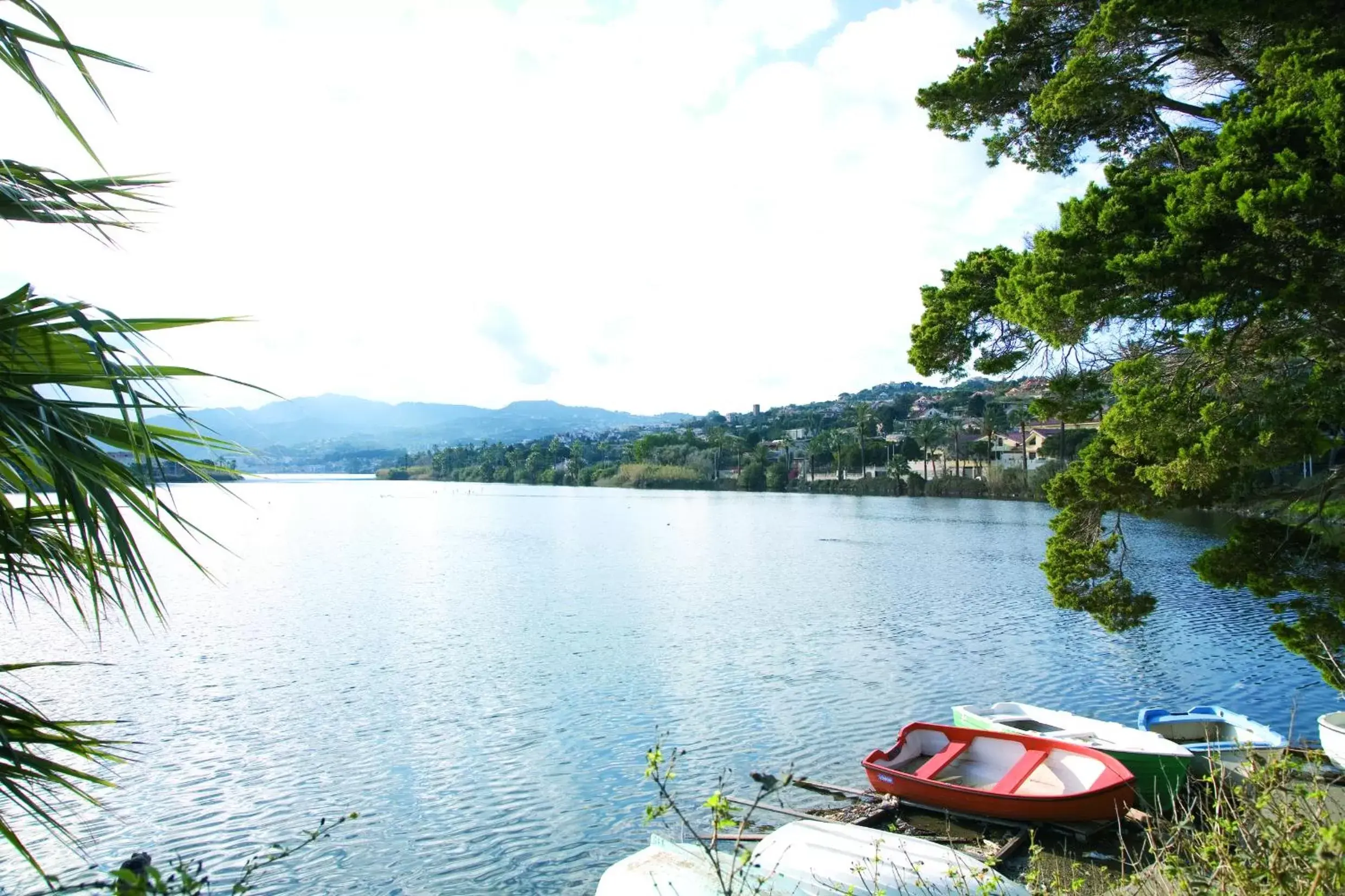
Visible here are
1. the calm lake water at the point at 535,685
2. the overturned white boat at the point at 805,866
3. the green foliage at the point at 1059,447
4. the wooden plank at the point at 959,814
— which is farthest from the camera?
the green foliage at the point at 1059,447

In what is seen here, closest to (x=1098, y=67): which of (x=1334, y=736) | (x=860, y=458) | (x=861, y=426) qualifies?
(x=1334, y=736)

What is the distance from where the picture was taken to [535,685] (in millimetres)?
19172

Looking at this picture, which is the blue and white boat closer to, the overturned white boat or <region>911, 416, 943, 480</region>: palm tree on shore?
the overturned white boat

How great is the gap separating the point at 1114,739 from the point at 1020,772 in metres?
1.88

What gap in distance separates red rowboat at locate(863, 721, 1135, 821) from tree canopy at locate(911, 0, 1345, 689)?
2.21m

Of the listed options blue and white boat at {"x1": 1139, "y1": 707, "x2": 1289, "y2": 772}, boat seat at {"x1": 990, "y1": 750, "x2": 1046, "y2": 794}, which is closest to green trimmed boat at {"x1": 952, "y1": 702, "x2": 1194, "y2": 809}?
boat seat at {"x1": 990, "y1": 750, "x2": 1046, "y2": 794}

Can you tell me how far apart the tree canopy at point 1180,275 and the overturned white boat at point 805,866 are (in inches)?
155

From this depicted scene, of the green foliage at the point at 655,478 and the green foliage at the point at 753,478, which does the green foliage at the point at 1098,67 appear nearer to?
the green foliage at the point at 753,478

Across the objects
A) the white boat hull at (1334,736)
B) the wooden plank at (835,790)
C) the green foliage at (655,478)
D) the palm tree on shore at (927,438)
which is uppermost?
the palm tree on shore at (927,438)

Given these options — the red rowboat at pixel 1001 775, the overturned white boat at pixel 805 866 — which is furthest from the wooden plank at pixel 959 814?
the overturned white boat at pixel 805 866

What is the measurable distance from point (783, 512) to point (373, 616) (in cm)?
5661

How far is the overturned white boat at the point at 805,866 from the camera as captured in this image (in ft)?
27.2

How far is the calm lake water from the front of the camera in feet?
38.6

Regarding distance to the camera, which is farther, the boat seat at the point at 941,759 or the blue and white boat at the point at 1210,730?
the blue and white boat at the point at 1210,730
